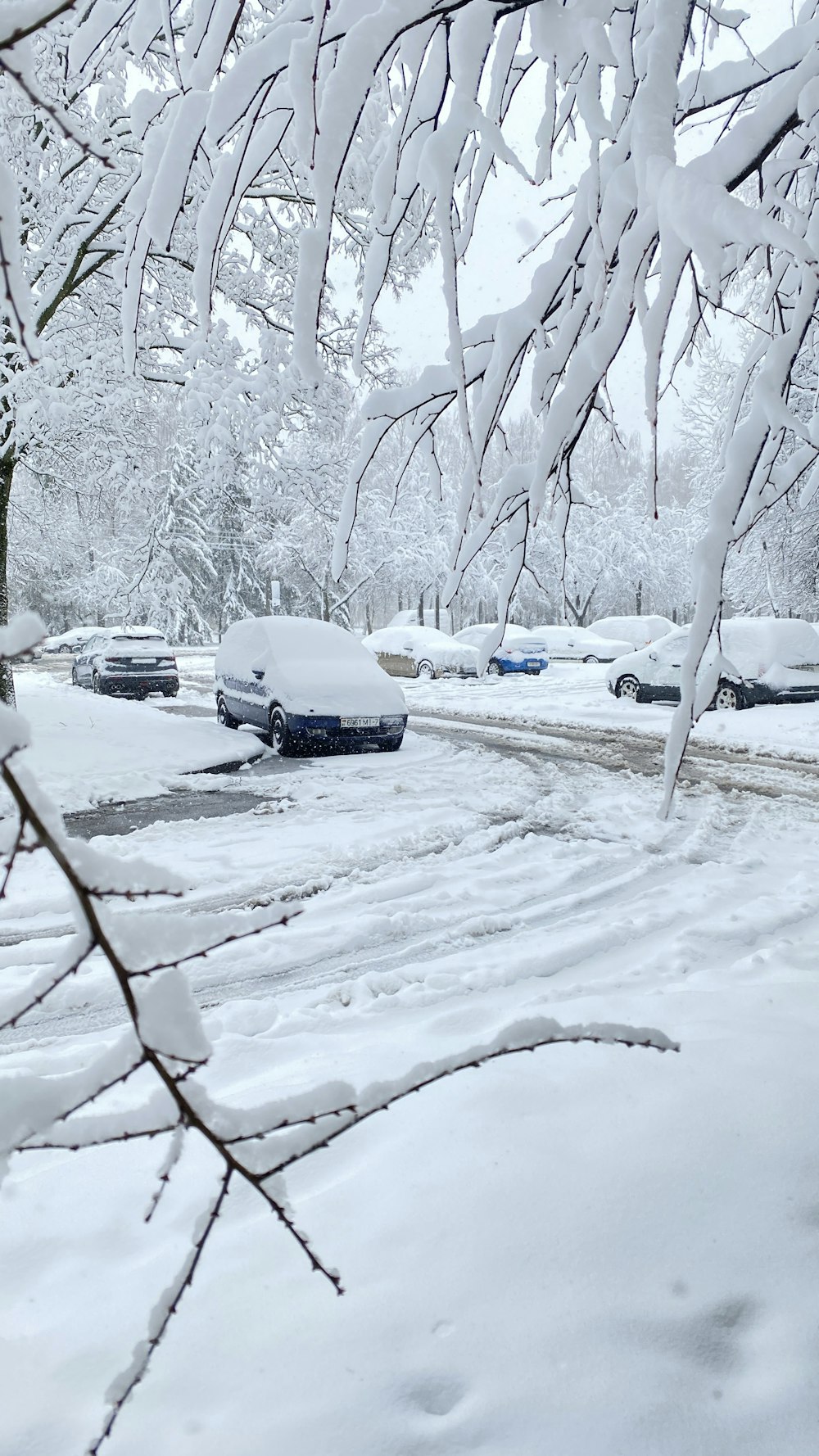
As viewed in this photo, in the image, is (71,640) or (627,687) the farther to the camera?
(71,640)

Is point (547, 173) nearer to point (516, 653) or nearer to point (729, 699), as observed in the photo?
point (729, 699)

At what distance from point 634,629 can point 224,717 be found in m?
26.2

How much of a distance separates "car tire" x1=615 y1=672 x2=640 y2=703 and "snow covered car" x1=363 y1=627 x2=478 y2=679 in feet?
20.8

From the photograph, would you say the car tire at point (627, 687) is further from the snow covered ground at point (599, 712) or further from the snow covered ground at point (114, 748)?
the snow covered ground at point (114, 748)

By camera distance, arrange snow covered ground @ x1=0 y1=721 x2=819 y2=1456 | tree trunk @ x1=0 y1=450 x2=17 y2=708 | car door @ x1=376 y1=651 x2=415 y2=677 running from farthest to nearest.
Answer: car door @ x1=376 y1=651 x2=415 y2=677
tree trunk @ x1=0 y1=450 x2=17 y2=708
snow covered ground @ x1=0 y1=721 x2=819 y2=1456

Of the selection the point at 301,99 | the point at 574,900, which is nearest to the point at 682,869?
the point at 574,900

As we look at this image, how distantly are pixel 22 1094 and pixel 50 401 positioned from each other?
8168mm

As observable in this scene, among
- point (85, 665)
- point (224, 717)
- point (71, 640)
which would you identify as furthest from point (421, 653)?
point (71, 640)

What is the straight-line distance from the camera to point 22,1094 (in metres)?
0.92

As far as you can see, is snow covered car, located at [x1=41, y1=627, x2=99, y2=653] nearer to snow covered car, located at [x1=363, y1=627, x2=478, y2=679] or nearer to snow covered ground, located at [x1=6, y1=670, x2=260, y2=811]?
snow covered car, located at [x1=363, y1=627, x2=478, y2=679]

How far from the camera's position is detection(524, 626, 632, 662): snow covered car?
31531 millimetres

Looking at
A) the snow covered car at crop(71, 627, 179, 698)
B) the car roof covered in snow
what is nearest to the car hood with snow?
the snow covered car at crop(71, 627, 179, 698)

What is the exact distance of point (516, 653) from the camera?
2445 cm

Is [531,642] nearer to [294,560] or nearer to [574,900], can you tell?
[294,560]
